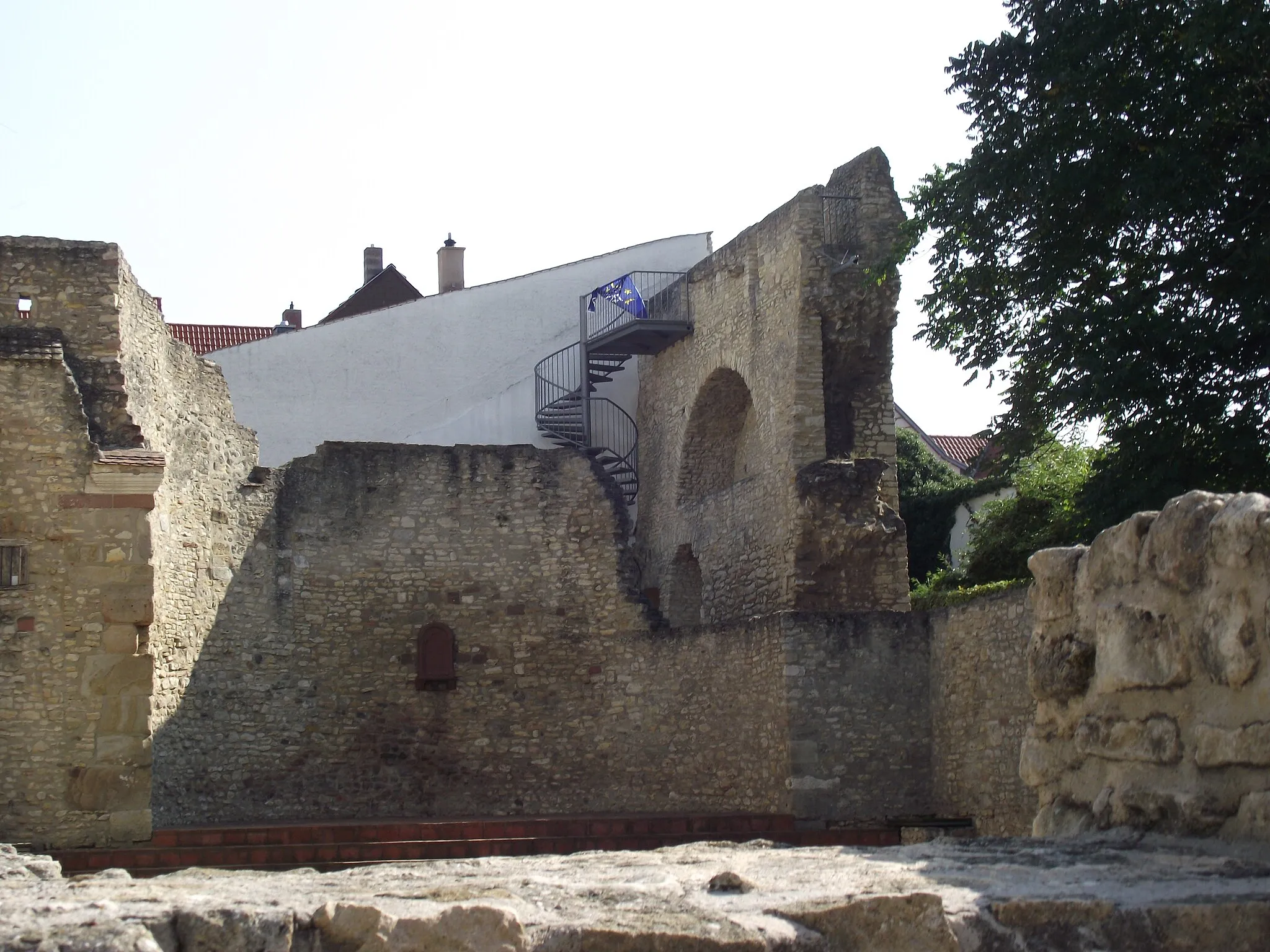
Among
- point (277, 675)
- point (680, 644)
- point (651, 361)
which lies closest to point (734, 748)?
point (680, 644)

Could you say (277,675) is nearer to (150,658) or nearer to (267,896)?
(150,658)

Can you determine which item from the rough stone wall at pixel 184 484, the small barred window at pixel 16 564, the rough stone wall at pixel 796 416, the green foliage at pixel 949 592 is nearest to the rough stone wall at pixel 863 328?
the rough stone wall at pixel 796 416

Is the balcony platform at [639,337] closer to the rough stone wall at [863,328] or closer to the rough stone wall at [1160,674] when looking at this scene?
the rough stone wall at [863,328]

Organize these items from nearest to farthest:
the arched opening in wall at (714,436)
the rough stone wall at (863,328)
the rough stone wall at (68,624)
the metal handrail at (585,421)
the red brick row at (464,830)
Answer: the rough stone wall at (68,624)
the red brick row at (464,830)
the rough stone wall at (863,328)
the arched opening in wall at (714,436)
the metal handrail at (585,421)

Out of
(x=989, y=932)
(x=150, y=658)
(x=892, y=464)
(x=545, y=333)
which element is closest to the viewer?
(x=989, y=932)

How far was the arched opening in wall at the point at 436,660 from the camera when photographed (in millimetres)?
17547

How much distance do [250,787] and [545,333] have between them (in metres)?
9.86

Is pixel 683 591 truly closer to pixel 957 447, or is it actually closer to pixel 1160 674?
pixel 1160 674

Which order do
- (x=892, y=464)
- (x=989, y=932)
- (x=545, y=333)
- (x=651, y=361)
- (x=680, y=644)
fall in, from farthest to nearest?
(x=545, y=333) < (x=651, y=361) < (x=892, y=464) < (x=680, y=644) < (x=989, y=932)

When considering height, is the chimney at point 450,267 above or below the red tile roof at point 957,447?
above

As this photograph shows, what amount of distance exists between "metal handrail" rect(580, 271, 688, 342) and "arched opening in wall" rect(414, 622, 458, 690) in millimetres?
5242

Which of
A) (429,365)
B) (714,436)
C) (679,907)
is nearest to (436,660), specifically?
(714,436)

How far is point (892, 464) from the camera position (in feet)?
60.7

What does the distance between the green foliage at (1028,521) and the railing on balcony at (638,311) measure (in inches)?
181
